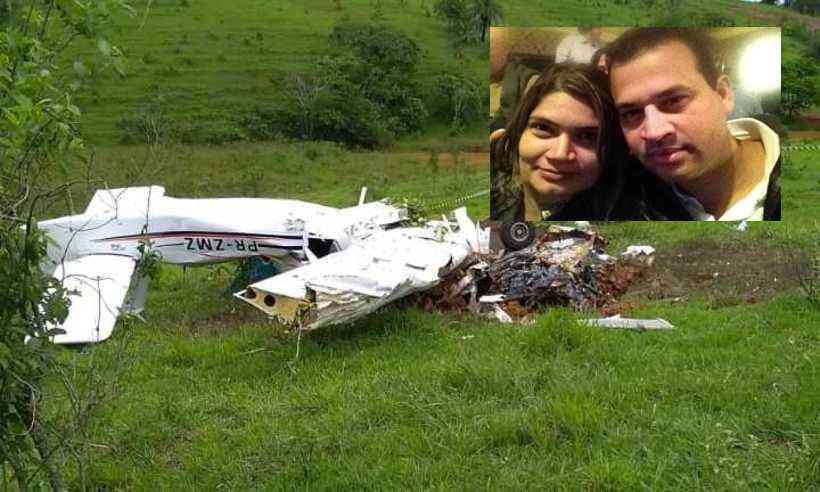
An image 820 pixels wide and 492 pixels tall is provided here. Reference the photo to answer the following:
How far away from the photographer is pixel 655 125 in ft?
38.3

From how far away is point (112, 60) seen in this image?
3275 mm

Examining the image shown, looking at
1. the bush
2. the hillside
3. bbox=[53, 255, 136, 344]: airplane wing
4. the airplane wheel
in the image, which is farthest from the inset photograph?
the bush

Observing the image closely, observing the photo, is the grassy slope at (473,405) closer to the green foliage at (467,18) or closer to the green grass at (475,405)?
the green grass at (475,405)

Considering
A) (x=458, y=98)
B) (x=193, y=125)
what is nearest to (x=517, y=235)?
(x=458, y=98)

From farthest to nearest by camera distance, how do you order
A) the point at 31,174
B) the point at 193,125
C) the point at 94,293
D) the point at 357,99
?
the point at 357,99 < the point at 193,125 < the point at 94,293 < the point at 31,174

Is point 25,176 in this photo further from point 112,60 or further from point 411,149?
point 411,149

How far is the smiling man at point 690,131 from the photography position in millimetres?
11711

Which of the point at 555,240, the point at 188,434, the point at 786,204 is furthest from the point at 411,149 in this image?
the point at 188,434

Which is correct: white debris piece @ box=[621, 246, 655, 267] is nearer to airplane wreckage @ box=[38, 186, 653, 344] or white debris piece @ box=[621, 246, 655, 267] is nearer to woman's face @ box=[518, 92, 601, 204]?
airplane wreckage @ box=[38, 186, 653, 344]

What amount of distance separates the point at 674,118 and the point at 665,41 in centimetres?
116

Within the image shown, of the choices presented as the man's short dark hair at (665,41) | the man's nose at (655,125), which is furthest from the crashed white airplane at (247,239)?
the man's short dark hair at (665,41)

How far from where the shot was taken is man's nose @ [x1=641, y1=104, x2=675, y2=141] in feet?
38.3

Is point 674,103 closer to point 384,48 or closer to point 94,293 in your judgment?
point 94,293

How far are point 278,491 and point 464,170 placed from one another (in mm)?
21842
